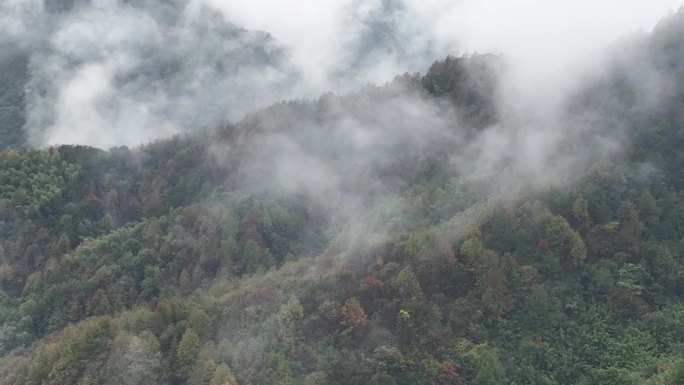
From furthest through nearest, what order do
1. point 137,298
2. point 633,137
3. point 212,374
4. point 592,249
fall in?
point 137,298
point 633,137
point 592,249
point 212,374

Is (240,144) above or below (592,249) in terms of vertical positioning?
above

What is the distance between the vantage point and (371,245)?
273 feet

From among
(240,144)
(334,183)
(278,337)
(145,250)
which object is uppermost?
(240,144)

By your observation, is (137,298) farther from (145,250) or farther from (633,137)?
(633,137)

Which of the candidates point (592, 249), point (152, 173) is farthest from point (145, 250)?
point (592, 249)

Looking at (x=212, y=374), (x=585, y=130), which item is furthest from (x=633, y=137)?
(x=212, y=374)

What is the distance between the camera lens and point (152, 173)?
438 ft

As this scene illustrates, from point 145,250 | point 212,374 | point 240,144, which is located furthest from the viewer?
point 240,144

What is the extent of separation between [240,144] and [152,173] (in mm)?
18066

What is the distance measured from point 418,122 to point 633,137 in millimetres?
37456

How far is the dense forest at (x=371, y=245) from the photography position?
228ft

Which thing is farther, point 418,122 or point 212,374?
point 418,122

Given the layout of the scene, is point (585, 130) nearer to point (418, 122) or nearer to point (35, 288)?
point (418, 122)

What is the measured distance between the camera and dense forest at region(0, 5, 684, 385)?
69.6 metres
